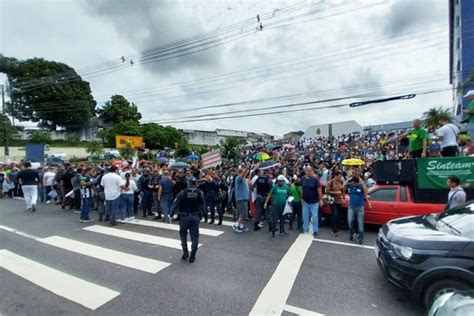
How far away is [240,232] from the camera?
7.63 m

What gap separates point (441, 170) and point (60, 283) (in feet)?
28.4

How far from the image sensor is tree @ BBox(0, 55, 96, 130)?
154ft

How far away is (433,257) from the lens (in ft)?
11.5

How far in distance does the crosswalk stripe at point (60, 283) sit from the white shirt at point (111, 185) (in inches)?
115

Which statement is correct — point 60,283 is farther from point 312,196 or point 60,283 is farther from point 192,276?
point 312,196

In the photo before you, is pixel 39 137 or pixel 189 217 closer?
pixel 189 217

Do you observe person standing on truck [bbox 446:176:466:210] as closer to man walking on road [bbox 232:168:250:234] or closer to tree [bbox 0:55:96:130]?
man walking on road [bbox 232:168:250:234]

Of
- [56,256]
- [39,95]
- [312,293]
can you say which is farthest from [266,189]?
[39,95]

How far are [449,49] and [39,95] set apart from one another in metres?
66.5

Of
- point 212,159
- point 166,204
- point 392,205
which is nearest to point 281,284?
point 392,205

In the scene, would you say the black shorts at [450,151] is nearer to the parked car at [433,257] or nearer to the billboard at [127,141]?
the parked car at [433,257]

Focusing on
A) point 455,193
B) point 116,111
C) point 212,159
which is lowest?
point 455,193

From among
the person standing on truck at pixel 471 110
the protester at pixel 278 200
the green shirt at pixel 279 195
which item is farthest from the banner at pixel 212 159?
the person standing on truck at pixel 471 110

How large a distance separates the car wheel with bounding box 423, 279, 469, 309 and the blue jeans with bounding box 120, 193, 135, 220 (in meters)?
8.19
